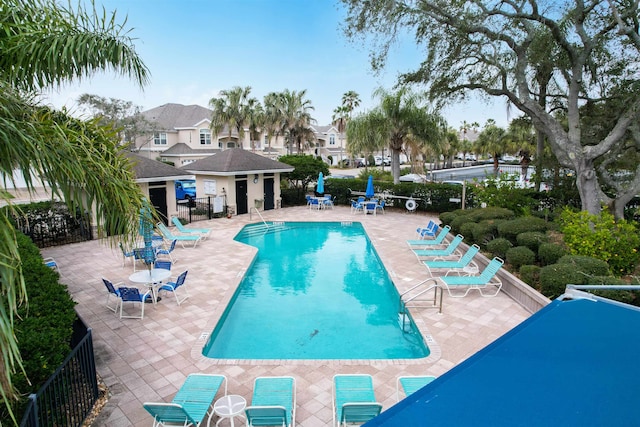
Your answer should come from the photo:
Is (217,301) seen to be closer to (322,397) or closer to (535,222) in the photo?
(322,397)

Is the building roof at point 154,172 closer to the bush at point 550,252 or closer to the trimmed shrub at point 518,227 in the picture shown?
the trimmed shrub at point 518,227

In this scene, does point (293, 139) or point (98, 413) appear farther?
point (293, 139)

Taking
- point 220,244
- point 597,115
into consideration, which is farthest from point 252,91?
point 597,115

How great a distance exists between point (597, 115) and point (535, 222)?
322 inches

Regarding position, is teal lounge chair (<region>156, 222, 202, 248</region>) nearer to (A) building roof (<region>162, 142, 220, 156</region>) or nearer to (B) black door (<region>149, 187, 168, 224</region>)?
(B) black door (<region>149, 187, 168, 224</region>)

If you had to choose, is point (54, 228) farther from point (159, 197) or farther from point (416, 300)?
point (416, 300)

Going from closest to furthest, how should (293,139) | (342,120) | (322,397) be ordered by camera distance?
(322,397) → (293,139) → (342,120)

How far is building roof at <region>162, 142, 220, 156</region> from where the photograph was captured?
42.8m

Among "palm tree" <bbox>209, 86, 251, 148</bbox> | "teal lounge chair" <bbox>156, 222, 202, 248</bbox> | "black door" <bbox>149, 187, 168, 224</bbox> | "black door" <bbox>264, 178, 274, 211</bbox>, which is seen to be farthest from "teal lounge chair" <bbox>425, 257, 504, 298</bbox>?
"palm tree" <bbox>209, 86, 251, 148</bbox>

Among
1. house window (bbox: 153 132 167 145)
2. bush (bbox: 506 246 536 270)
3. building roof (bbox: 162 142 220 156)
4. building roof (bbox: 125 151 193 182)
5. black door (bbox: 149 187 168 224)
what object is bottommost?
bush (bbox: 506 246 536 270)

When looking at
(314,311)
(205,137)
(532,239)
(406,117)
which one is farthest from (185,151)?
(532,239)

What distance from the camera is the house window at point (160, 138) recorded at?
43.7 metres

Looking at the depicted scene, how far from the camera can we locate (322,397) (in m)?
6.21

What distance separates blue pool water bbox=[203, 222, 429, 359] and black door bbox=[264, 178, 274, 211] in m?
7.54
